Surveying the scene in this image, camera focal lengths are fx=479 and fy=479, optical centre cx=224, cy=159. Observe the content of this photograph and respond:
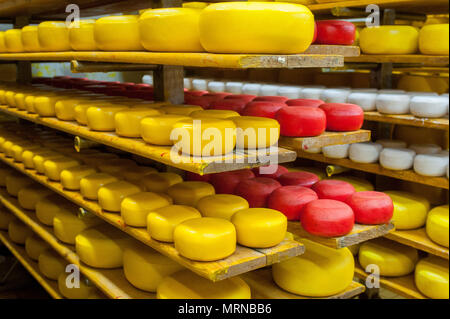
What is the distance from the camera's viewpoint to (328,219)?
1.76 metres

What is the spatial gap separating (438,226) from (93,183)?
1.82 m

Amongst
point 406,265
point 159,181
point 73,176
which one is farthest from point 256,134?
point 406,265

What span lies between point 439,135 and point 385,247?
79 cm

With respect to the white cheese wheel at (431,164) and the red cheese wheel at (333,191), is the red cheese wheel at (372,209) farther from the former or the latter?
the white cheese wheel at (431,164)

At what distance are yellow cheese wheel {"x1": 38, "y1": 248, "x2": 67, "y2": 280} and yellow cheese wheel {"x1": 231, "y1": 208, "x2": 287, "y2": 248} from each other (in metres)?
1.48

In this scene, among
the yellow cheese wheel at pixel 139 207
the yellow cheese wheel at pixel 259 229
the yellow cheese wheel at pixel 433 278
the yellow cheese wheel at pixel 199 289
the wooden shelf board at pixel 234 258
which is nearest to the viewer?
the wooden shelf board at pixel 234 258

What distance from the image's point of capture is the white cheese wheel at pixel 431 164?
2553 mm

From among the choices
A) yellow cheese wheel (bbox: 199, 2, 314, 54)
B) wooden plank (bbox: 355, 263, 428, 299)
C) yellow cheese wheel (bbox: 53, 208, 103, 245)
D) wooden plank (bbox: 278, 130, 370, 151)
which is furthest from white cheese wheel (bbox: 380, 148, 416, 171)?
yellow cheese wheel (bbox: 53, 208, 103, 245)

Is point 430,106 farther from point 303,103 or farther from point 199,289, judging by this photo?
point 199,289

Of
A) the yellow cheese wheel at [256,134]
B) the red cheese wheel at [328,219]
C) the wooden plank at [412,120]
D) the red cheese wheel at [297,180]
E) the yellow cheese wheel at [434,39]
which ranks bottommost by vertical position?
the red cheese wheel at [328,219]

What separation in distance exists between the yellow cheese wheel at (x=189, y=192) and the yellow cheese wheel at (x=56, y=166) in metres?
0.77

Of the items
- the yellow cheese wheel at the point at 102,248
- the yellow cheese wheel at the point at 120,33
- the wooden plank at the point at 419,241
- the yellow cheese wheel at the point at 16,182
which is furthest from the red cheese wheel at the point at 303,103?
the yellow cheese wheel at the point at 16,182
